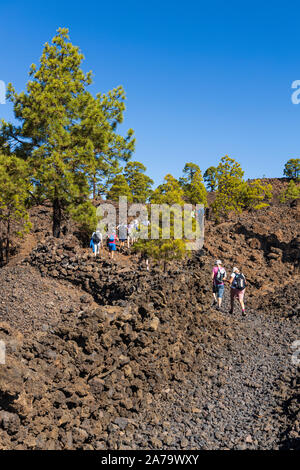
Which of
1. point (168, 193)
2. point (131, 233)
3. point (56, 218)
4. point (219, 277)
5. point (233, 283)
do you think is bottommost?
point (233, 283)

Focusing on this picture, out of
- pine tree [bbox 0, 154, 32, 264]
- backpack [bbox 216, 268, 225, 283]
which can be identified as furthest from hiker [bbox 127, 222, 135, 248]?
backpack [bbox 216, 268, 225, 283]

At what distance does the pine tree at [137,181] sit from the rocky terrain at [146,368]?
109ft

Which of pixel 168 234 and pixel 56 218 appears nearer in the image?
pixel 168 234

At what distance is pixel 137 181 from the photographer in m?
47.6

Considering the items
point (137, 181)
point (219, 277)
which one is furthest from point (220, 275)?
point (137, 181)

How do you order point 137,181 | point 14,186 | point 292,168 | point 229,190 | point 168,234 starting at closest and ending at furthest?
point 168,234
point 14,186
point 229,190
point 137,181
point 292,168

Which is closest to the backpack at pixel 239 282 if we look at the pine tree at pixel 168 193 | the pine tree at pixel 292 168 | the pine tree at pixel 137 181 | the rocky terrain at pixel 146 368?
the rocky terrain at pixel 146 368

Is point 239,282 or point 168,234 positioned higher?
point 168,234

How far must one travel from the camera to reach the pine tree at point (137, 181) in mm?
46969

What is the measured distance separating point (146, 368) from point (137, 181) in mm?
40921

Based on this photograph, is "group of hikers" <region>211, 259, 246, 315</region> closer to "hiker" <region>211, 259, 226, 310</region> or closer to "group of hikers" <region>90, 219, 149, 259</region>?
"hiker" <region>211, 259, 226, 310</region>

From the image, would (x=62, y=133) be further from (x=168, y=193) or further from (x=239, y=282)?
(x=239, y=282)

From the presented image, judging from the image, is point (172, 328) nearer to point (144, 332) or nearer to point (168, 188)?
point (144, 332)
